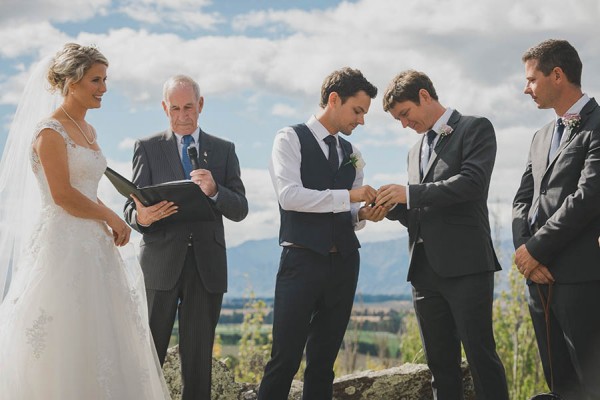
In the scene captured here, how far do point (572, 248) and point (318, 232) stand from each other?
1486 mm

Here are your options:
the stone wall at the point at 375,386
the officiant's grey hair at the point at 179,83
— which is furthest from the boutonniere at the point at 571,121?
the stone wall at the point at 375,386

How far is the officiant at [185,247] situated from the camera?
5.17 meters

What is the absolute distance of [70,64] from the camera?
4574 millimetres

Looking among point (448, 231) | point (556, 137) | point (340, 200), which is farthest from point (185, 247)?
point (556, 137)

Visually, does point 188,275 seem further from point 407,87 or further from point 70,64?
point 407,87

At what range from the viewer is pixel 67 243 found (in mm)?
4590

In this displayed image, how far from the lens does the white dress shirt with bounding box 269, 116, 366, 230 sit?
502cm

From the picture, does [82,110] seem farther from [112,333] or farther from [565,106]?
[565,106]

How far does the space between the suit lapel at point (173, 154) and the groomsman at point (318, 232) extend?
0.61 metres

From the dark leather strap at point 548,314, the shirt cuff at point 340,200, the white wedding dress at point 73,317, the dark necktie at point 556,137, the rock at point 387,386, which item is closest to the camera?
the white wedding dress at point 73,317

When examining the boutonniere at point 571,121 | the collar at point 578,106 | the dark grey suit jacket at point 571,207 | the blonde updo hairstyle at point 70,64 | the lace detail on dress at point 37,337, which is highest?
the blonde updo hairstyle at point 70,64

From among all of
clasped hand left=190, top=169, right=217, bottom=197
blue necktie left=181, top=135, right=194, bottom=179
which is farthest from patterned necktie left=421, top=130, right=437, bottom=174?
blue necktie left=181, top=135, right=194, bottom=179

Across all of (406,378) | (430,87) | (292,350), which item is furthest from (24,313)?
(406,378)

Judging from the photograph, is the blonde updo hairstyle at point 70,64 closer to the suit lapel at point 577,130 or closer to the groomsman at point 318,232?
the groomsman at point 318,232
